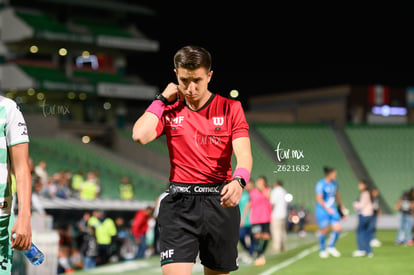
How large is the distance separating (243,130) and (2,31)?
43.2 meters

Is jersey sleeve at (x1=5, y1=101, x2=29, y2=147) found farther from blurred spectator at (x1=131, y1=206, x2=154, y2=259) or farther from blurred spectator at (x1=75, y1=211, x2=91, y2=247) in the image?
blurred spectator at (x1=131, y1=206, x2=154, y2=259)

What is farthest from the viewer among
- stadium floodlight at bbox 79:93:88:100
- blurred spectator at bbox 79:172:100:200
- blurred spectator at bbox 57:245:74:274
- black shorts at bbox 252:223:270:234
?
stadium floodlight at bbox 79:93:88:100

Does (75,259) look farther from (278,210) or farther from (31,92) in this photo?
(31,92)

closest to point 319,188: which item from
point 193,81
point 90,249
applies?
point 90,249

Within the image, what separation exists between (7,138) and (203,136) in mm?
1325

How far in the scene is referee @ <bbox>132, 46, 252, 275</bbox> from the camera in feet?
16.3

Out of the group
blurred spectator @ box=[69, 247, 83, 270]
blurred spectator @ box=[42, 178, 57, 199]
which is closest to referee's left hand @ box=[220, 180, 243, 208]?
blurred spectator @ box=[69, 247, 83, 270]

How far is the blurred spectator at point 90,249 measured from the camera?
60.9ft

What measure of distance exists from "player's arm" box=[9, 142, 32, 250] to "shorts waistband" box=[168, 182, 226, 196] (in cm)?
107

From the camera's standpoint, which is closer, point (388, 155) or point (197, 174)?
point (197, 174)

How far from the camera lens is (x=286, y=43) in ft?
161


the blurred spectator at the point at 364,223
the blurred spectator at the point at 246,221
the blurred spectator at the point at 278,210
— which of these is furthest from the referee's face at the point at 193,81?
the blurred spectator at the point at 364,223

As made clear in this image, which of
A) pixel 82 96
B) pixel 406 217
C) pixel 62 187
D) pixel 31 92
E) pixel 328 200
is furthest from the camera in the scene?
pixel 82 96

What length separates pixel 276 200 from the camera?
1792 cm
